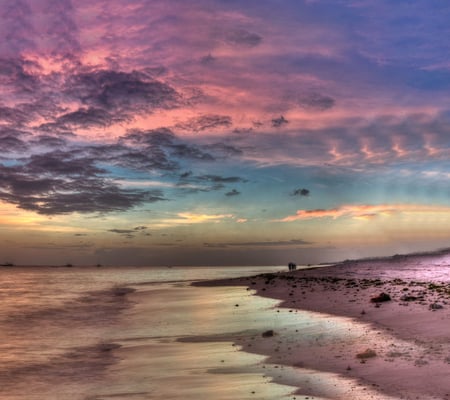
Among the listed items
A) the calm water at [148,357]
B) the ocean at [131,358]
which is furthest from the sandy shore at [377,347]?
the ocean at [131,358]

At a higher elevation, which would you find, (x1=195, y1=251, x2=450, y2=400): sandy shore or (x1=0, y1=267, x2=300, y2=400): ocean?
(x1=195, y1=251, x2=450, y2=400): sandy shore

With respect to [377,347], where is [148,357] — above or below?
below

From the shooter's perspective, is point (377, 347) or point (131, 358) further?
point (131, 358)

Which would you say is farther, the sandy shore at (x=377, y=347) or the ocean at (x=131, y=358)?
the ocean at (x=131, y=358)

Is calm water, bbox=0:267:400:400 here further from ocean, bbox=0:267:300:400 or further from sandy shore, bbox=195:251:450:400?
sandy shore, bbox=195:251:450:400

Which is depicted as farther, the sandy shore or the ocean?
the ocean

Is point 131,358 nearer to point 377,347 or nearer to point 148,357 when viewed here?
point 148,357

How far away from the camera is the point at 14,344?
23266 millimetres

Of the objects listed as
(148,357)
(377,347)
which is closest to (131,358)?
(148,357)

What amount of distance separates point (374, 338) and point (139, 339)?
12.2 metres

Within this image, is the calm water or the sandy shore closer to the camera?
the sandy shore

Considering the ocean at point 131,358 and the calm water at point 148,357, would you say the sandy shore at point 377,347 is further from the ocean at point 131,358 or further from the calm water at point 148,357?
the ocean at point 131,358

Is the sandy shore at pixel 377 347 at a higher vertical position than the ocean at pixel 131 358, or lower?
higher

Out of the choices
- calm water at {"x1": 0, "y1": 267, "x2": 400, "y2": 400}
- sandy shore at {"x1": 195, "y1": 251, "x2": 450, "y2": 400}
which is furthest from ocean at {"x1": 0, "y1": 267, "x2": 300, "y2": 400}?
sandy shore at {"x1": 195, "y1": 251, "x2": 450, "y2": 400}
